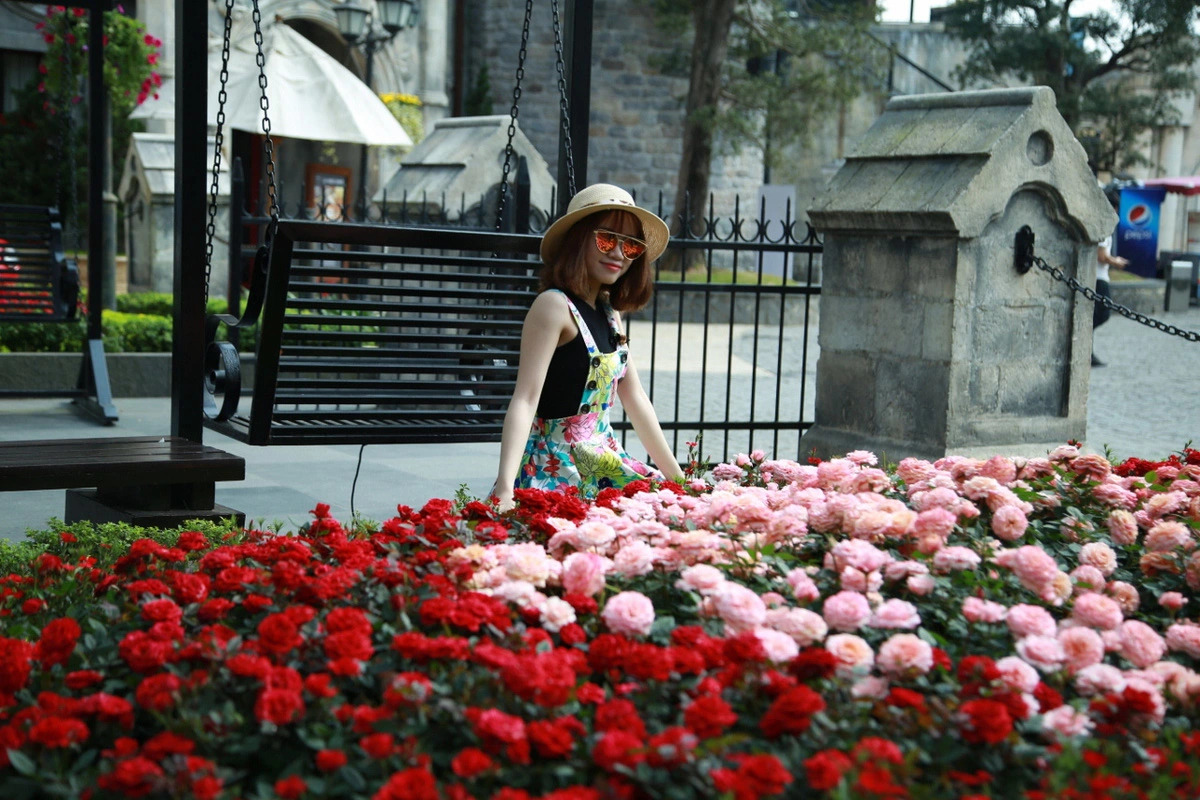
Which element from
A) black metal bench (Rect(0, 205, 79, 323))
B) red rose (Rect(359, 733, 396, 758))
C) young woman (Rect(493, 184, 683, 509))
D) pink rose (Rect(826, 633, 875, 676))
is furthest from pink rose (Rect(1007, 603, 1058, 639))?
black metal bench (Rect(0, 205, 79, 323))

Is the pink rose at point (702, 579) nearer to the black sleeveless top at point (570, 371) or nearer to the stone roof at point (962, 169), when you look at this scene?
the black sleeveless top at point (570, 371)

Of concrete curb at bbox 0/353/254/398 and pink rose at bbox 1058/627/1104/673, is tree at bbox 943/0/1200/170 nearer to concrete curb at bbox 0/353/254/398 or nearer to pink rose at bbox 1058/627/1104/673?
concrete curb at bbox 0/353/254/398

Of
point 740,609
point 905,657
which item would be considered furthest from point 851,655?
point 740,609

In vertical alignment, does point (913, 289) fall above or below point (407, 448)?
above

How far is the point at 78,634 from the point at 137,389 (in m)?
7.82

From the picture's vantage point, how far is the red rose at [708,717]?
202cm

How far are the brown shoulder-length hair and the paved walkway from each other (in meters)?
1.08

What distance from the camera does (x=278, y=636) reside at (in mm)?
2260

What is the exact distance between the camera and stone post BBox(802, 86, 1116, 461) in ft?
20.4

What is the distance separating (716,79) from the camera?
2345 centimetres

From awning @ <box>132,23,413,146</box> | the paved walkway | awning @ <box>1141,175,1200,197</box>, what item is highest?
awning @ <box>1141,175,1200,197</box>

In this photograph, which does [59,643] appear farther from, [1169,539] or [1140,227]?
[1140,227]

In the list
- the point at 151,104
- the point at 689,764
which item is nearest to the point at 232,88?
the point at 151,104

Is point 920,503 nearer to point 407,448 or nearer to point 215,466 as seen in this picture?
point 215,466
